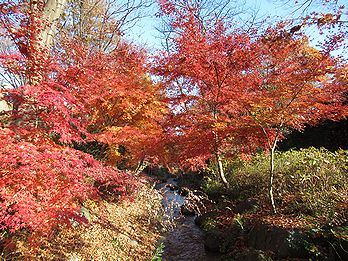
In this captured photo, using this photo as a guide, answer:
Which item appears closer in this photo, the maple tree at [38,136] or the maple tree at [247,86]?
the maple tree at [38,136]

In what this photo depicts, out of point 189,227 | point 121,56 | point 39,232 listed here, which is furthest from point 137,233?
point 121,56

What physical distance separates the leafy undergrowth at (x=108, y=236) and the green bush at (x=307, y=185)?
10.5ft

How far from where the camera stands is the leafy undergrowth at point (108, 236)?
4.68 m

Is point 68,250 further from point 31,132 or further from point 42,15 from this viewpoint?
point 42,15

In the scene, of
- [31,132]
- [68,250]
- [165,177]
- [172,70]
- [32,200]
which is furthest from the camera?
[165,177]

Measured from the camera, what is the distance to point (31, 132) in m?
4.26

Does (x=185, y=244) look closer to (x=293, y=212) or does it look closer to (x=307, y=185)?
(x=293, y=212)

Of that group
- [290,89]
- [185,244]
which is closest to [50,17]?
[290,89]

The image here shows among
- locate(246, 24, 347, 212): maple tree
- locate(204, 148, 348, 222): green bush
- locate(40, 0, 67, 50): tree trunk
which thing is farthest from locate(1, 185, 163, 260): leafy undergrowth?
locate(40, 0, 67, 50): tree trunk

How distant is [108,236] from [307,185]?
532 cm

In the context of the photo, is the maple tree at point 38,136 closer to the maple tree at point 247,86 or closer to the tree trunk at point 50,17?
the tree trunk at point 50,17

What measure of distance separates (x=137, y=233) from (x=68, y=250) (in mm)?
2193

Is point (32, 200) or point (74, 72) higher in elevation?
point (74, 72)

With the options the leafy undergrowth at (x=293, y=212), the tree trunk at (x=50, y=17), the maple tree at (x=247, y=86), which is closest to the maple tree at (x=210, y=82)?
the maple tree at (x=247, y=86)
